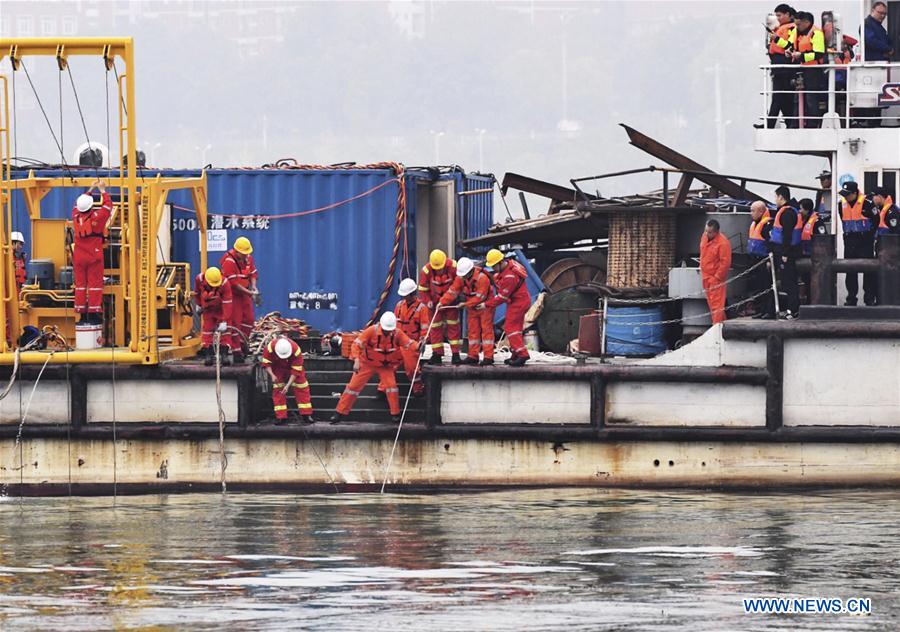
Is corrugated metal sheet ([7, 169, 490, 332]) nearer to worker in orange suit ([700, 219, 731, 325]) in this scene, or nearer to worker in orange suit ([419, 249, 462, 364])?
worker in orange suit ([419, 249, 462, 364])

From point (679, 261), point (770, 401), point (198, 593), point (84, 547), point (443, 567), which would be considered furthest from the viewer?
point (679, 261)

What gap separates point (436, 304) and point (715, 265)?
2.86 metres

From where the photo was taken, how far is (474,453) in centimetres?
1506

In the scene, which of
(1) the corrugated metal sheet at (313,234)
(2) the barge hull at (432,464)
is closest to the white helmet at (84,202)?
(2) the barge hull at (432,464)

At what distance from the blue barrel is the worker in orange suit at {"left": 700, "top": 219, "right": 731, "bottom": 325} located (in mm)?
669

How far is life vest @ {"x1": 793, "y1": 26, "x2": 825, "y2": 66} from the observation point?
16281 millimetres

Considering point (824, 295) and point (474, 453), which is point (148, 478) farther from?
point (824, 295)

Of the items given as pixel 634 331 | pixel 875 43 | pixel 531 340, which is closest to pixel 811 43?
pixel 875 43

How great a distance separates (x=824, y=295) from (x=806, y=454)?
5.24 ft

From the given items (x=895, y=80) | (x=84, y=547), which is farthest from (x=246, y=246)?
(x=895, y=80)

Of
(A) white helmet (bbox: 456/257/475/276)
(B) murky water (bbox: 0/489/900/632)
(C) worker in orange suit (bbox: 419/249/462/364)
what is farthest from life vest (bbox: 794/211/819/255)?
(C) worker in orange suit (bbox: 419/249/462/364)

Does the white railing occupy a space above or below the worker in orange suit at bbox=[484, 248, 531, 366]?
above

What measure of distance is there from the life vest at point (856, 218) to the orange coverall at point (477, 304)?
3.57m

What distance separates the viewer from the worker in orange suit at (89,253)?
15.2 meters
